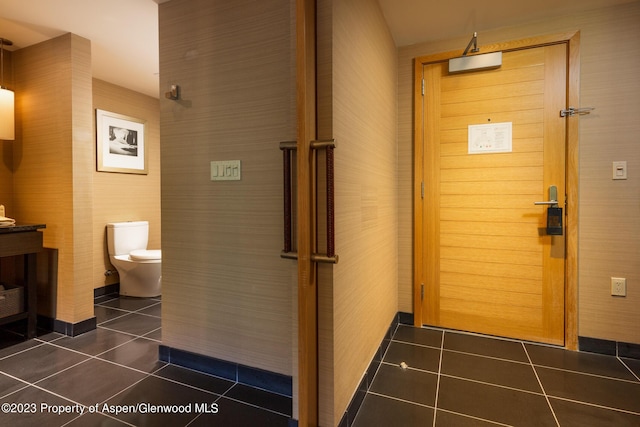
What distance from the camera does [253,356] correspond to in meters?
1.83

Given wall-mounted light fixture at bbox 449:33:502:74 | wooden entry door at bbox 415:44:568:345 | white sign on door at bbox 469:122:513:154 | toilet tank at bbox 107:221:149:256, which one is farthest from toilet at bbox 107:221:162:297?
wall-mounted light fixture at bbox 449:33:502:74

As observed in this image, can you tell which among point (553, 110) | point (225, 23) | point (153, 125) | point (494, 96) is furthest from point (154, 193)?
point (553, 110)

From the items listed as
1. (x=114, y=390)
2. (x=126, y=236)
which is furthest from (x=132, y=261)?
(x=114, y=390)

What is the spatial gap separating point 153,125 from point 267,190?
295 cm

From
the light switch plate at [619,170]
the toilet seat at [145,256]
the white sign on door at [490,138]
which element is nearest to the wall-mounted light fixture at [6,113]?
the toilet seat at [145,256]

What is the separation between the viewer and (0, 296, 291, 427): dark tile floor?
1.55 m

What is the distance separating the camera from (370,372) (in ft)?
6.14

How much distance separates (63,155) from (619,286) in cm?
409

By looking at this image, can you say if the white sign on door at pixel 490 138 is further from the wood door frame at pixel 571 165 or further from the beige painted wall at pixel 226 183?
the beige painted wall at pixel 226 183

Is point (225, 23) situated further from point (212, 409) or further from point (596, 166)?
point (596, 166)

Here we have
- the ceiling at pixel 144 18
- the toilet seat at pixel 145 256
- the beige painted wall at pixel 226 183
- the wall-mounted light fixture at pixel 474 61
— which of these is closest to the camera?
the beige painted wall at pixel 226 183

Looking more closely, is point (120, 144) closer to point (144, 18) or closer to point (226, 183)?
point (144, 18)

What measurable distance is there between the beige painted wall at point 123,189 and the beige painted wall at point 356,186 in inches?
116

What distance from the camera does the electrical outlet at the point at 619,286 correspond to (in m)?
2.10
